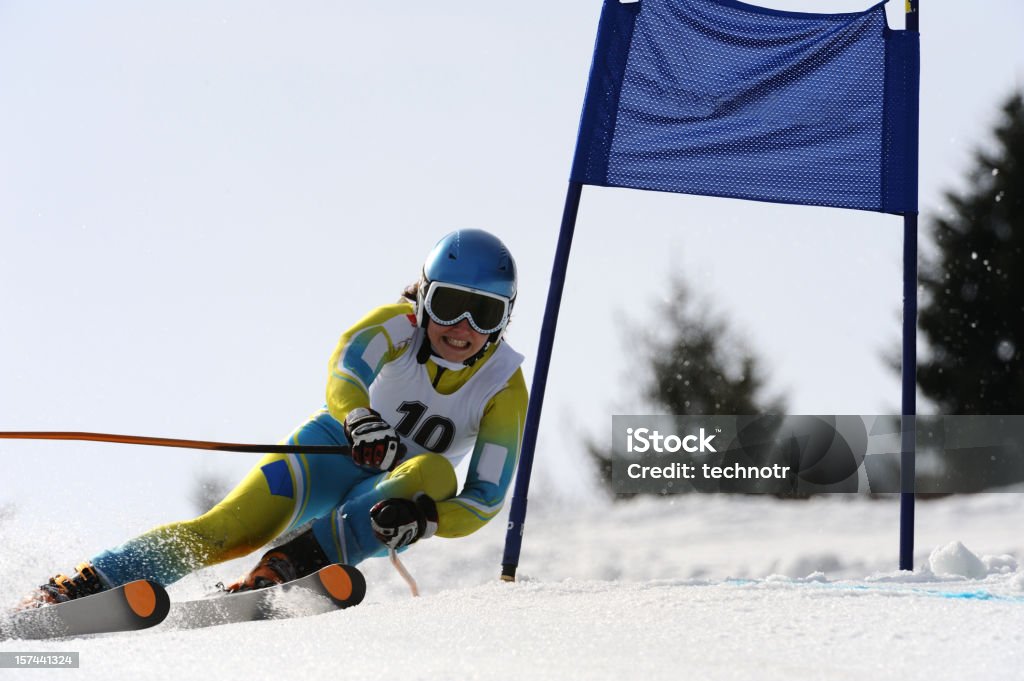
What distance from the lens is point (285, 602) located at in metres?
4.27

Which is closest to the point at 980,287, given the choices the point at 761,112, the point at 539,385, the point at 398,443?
the point at 761,112

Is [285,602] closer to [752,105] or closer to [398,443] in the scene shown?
[398,443]

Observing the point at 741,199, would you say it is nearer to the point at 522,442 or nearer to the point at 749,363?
the point at 522,442

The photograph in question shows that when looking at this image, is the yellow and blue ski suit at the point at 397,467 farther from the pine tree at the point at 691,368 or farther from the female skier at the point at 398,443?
the pine tree at the point at 691,368

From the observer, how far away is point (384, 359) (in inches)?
200

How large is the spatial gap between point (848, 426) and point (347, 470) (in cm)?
612

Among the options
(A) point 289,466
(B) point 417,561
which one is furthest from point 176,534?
(B) point 417,561

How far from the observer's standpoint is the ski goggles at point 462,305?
4965mm

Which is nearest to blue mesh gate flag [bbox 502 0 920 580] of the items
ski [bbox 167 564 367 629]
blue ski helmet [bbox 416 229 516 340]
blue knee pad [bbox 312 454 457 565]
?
blue ski helmet [bbox 416 229 516 340]

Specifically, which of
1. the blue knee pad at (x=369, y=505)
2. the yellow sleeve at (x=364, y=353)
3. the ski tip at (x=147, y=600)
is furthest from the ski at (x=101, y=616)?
the yellow sleeve at (x=364, y=353)

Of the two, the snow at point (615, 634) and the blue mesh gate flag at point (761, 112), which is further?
the blue mesh gate flag at point (761, 112)

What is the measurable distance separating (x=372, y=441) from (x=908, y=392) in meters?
2.43

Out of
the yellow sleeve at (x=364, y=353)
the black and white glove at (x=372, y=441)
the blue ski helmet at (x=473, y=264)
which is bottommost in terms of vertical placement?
the black and white glove at (x=372, y=441)

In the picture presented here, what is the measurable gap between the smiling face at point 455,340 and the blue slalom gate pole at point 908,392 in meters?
1.91
